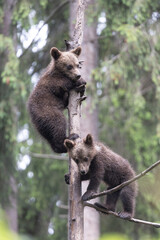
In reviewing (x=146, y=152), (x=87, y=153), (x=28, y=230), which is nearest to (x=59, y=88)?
(x=87, y=153)

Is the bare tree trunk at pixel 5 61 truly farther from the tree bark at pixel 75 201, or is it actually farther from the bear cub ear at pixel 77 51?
the tree bark at pixel 75 201

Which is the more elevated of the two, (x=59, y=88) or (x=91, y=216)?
(x=59, y=88)

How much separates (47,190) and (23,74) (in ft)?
15.7

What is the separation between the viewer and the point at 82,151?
445 centimetres

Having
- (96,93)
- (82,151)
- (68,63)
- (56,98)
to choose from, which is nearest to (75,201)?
(82,151)

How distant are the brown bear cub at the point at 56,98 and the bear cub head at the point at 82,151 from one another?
410 millimetres

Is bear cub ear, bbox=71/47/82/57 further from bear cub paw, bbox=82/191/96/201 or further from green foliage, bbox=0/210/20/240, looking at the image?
green foliage, bbox=0/210/20/240

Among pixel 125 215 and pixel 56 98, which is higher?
pixel 56 98

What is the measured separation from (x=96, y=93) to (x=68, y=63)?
4.62 metres

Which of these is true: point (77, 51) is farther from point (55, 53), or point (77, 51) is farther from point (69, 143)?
point (69, 143)

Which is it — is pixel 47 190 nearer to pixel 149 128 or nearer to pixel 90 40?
pixel 149 128

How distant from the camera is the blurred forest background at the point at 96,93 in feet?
32.4

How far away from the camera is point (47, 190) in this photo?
1416 cm

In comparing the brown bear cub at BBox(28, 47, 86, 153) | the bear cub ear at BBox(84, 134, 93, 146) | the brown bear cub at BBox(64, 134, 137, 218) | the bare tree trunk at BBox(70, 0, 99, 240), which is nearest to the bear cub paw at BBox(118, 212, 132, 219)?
the brown bear cub at BBox(64, 134, 137, 218)
